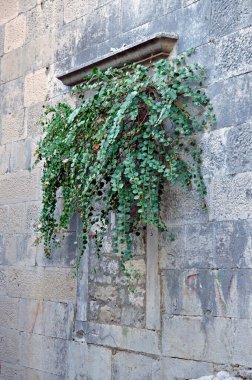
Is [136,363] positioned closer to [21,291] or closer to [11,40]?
[21,291]

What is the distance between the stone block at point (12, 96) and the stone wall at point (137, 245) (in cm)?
1

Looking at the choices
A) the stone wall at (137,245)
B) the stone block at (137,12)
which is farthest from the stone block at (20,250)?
the stone block at (137,12)

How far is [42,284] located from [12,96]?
68.9 inches

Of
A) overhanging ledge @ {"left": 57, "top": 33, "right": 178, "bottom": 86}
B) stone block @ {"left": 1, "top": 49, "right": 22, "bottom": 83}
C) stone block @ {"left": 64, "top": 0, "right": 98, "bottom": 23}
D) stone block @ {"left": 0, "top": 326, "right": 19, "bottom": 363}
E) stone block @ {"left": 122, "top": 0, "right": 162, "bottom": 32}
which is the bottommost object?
stone block @ {"left": 0, "top": 326, "right": 19, "bottom": 363}

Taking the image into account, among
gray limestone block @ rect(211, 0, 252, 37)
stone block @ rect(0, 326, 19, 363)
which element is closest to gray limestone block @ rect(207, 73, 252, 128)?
→ gray limestone block @ rect(211, 0, 252, 37)

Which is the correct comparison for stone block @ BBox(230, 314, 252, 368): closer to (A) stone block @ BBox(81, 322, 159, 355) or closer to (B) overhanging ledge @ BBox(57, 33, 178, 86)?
(A) stone block @ BBox(81, 322, 159, 355)

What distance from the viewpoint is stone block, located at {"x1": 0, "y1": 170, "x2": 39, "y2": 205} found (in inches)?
228

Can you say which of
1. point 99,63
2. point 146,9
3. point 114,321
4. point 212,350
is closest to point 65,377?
point 114,321

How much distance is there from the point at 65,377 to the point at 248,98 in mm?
2546

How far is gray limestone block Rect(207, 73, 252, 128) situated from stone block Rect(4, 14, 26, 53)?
2.51 m

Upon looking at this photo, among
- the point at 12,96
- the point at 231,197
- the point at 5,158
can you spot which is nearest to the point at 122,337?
the point at 231,197

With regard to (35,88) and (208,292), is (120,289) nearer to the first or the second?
(208,292)

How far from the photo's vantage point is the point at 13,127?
20.1ft

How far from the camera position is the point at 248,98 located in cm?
405
